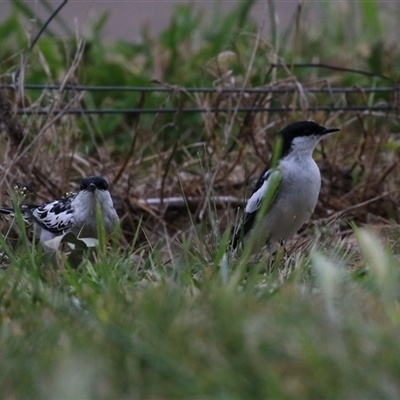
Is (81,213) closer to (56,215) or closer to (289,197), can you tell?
(56,215)

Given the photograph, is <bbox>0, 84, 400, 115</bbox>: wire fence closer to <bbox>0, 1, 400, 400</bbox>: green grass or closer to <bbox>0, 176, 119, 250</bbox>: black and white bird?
<bbox>0, 1, 400, 400</bbox>: green grass

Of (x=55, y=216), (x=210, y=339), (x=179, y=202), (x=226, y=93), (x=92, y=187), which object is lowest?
(x=179, y=202)

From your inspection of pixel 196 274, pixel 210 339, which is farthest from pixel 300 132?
pixel 210 339

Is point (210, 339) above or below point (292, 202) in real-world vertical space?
above

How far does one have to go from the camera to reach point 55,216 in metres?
5.13

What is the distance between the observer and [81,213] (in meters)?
5.02

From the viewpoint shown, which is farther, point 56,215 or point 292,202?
point 56,215

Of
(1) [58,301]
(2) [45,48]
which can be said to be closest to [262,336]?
(1) [58,301]

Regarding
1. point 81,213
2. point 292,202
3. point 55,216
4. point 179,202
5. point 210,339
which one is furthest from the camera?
point 179,202

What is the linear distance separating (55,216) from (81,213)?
18 centimetres

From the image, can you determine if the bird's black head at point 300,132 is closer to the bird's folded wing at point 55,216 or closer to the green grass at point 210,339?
the bird's folded wing at point 55,216

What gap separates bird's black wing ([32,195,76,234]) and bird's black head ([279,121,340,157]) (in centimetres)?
113

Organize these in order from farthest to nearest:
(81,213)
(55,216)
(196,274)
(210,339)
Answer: (55,216) → (81,213) → (196,274) → (210,339)

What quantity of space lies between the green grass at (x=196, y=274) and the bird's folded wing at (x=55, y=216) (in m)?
0.24
